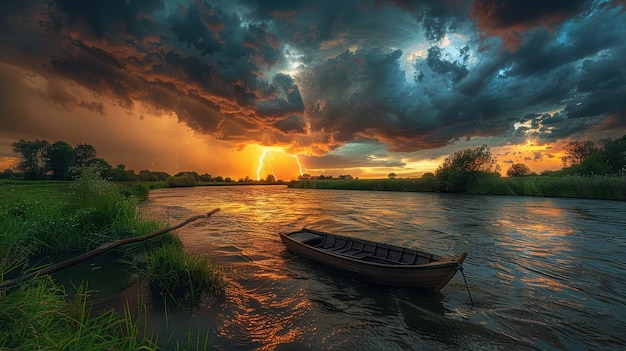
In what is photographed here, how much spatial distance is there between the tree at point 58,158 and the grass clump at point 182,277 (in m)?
66.8

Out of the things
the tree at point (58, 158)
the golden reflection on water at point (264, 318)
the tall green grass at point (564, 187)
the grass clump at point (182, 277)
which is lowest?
the golden reflection on water at point (264, 318)

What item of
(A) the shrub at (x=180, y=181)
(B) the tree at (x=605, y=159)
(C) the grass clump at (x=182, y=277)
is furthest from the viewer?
(A) the shrub at (x=180, y=181)

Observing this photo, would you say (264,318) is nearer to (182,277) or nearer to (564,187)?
(182,277)

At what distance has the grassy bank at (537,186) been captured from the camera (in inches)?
1368

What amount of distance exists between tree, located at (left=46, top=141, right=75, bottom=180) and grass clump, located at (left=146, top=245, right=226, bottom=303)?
66841 millimetres

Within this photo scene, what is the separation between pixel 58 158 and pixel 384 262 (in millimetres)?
79894

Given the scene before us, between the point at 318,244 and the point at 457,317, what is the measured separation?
24.8 ft

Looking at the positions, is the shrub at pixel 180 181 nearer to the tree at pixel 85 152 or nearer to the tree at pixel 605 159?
the tree at pixel 85 152

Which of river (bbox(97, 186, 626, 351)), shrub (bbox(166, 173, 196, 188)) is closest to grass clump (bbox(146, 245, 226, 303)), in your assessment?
river (bbox(97, 186, 626, 351))

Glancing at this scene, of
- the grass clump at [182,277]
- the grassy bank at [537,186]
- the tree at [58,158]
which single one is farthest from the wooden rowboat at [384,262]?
the tree at [58,158]

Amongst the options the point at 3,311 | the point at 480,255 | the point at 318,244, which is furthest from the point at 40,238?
the point at 480,255

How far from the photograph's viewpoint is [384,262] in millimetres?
10750

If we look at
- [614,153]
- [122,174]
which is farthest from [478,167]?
[122,174]

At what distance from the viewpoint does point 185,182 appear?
110m
